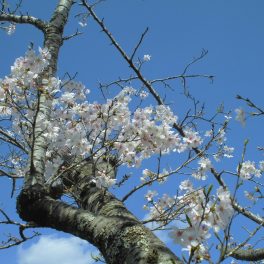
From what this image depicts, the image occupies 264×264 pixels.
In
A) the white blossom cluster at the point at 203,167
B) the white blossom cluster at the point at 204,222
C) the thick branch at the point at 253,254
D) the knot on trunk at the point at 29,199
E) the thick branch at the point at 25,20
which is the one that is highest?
the thick branch at the point at 25,20

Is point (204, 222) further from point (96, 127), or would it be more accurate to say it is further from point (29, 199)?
point (96, 127)

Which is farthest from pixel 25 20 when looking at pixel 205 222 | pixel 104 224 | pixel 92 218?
pixel 205 222

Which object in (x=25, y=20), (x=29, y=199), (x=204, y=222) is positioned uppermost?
(x=25, y=20)

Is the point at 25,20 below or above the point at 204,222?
above

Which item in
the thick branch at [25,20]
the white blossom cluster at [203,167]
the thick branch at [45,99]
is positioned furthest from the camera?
the thick branch at [25,20]

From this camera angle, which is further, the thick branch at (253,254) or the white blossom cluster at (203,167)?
the white blossom cluster at (203,167)

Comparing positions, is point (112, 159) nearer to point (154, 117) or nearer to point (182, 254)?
point (154, 117)

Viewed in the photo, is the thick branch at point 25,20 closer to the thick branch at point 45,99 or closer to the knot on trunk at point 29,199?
the thick branch at point 45,99

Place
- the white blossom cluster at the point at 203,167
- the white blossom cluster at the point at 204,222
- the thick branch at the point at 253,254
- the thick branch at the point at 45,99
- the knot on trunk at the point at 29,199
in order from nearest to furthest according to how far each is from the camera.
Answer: the white blossom cluster at the point at 204,222 < the knot on trunk at the point at 29,199 < the thick branch at the point at 45,99 < the thick branch at the point at 253,254 < the white blossom cluster at the point at 203,167

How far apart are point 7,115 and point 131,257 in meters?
2.44

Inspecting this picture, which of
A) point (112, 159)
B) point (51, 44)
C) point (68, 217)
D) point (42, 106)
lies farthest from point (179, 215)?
point (51, 44)

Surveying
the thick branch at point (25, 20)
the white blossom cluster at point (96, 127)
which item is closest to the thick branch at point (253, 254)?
the white blossom cluster at point (96, 127)

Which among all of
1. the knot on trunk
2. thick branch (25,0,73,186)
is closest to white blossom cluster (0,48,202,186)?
thick branch (25,0,73,186)

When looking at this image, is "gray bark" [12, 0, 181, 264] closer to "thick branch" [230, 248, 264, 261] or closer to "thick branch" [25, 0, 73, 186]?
"thick branch" [25, 0, 73, 186]
